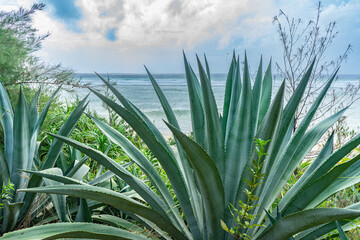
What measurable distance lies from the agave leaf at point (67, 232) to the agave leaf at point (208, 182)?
268 millimetres

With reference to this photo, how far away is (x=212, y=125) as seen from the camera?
0.92 metres

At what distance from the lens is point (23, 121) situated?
1.34 metres

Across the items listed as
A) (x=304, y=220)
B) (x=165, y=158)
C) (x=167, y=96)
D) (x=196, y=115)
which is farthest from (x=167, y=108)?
(x=167, y=96)

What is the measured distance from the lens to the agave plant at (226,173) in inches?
30.7

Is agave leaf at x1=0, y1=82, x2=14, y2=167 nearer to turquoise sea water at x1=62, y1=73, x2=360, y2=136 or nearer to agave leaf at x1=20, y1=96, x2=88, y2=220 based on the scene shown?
agave leaf at x1=20, y1=96, x2=88, y2=220

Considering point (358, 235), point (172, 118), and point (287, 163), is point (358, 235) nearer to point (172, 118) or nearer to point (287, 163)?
point (287, 163)

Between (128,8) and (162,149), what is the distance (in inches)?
569

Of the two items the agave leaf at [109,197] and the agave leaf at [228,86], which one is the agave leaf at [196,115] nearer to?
the agave leaf at [228,86]

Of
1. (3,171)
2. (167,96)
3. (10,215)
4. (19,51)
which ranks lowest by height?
(167,96)

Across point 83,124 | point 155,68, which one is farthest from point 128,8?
point 83,124

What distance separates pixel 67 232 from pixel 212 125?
487 mm

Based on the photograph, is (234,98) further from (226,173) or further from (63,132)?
(63,132)

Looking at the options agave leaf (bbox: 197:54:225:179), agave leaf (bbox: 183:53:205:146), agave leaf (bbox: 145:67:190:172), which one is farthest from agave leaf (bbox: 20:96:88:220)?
agave leaf (bbox: 197:54:225:179)

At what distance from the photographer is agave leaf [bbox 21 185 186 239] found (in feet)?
2.56
